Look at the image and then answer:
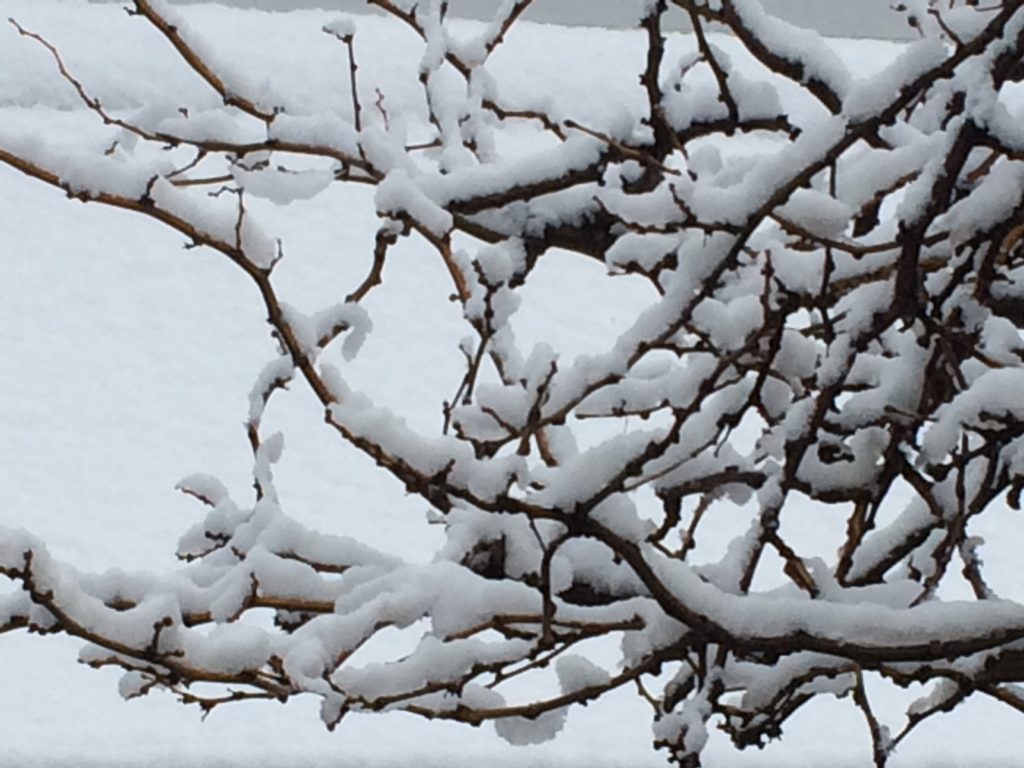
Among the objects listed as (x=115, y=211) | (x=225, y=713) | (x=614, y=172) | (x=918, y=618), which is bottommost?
(x=918, y=618)

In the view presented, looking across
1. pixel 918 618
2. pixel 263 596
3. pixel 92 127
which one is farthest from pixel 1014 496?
pixel 92 127

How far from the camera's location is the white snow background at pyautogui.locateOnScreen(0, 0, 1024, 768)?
1.06 meters

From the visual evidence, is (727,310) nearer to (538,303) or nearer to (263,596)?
(263,596)

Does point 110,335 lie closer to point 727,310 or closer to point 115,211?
point 115,211

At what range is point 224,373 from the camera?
4.65 feet

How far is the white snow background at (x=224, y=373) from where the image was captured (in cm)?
106

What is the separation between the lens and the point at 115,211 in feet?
5.40

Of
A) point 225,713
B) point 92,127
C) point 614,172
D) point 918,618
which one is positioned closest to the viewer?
point 918,618

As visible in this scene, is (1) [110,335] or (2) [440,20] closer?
(2) [440,20]

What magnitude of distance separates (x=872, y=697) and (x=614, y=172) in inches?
23.9

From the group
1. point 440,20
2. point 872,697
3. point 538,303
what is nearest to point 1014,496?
point 440,20

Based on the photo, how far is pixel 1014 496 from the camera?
20.3 inches

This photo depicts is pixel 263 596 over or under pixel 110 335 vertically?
under

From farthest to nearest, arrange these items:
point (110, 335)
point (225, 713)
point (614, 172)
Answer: point (110, 335)
point (225, 713)
point (614, 172)
